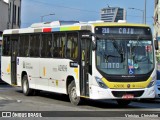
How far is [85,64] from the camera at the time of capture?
17.2 meters

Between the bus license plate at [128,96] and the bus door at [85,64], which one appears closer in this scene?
the bus license plate at [128,96]

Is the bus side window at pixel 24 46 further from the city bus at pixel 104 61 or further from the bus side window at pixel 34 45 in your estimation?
the city bus at pixel 104 61

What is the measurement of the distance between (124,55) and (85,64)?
1.44 m

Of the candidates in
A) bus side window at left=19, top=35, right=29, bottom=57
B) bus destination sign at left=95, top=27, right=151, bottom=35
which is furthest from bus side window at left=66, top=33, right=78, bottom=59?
bus side window at left=19, top=35, right=29, bottom=57

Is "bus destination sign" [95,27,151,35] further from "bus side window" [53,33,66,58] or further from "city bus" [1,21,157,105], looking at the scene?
"bus side window" [53,33,66,58]

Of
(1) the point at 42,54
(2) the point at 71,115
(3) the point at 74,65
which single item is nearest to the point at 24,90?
(1) the point at 42,54

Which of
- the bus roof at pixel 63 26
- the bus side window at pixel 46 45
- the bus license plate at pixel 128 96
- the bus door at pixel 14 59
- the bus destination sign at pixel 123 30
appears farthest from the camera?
the bus door at pixel 14 59

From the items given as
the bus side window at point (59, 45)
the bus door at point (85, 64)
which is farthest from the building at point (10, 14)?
the bus door at point (85, 64)

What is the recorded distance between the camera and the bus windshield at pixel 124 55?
55.0 feet

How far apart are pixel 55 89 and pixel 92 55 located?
348 centimetres

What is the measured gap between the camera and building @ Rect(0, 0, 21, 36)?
61388 mm

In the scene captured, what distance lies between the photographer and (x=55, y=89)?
19.7m

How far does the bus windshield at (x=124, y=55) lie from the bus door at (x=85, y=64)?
44cm

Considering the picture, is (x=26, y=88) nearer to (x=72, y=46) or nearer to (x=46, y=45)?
(x=46, y=45)
